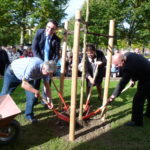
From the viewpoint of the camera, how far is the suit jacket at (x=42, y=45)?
188 inches

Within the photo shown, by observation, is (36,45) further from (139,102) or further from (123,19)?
(123,19)

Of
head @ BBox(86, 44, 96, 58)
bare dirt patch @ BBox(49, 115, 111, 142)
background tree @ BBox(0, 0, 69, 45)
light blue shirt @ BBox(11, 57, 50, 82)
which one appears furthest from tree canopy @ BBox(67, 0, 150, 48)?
light blue shirt @ BBox(11, 57, 50, 82)

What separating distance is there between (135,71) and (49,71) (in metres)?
1.61

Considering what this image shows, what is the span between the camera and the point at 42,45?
4.89m

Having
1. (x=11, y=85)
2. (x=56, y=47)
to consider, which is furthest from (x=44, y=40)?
(x=11, y=85)

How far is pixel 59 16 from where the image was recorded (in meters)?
17.9

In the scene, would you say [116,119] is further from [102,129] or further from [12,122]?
[12,122]

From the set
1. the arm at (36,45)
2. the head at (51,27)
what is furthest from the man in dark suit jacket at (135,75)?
the arm at (36,45)

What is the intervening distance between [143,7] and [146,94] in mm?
16737

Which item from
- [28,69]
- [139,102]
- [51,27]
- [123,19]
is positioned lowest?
[139,102]

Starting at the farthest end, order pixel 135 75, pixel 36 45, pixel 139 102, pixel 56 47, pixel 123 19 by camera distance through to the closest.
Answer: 1. pixel 123 19
2. pixel 56 47
3. pixel 36 45
4. pixel 139 102
5. pixel 135 75

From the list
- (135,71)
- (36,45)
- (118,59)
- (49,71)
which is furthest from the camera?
(36,45)

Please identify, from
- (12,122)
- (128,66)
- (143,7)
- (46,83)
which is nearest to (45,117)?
(46,83)

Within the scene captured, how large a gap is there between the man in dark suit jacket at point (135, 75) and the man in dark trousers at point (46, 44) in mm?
1466
